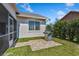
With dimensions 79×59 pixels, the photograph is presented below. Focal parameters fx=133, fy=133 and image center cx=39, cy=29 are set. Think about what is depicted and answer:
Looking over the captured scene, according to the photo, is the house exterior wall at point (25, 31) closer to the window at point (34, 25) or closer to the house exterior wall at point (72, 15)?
the window at point (34, 25)

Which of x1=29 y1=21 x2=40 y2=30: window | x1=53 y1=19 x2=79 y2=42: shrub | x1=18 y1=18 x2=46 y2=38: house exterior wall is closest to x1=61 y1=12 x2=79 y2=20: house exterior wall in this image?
x1=53 y1=19 x2=79 y2=42: shrub

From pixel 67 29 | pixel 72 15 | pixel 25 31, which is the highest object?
pixel 72 15

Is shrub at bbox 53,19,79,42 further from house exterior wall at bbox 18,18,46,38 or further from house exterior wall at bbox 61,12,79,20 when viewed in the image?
house exterior wall at bbox 61,12,79,20

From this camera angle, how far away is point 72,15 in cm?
1559

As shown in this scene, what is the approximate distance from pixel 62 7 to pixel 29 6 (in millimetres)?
2928

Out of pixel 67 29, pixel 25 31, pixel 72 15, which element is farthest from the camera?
pixel 72 15

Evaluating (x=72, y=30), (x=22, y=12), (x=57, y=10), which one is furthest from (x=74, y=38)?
(x=22, y=12)

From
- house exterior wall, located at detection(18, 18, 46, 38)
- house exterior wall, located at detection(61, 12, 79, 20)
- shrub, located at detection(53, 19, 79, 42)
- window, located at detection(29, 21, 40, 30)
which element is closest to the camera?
shrub, located at detection(53, 19, 79, 42)

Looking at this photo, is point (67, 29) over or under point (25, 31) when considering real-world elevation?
over

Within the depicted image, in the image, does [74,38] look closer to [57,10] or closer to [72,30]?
[72,30]

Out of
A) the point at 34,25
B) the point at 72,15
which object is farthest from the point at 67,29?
the point at 72,15

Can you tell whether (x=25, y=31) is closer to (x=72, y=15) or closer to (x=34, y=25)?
(x=34, y=25)

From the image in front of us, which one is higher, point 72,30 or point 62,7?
point 62,7

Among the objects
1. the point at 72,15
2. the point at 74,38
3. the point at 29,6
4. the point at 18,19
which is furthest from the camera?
the point at 72,15
